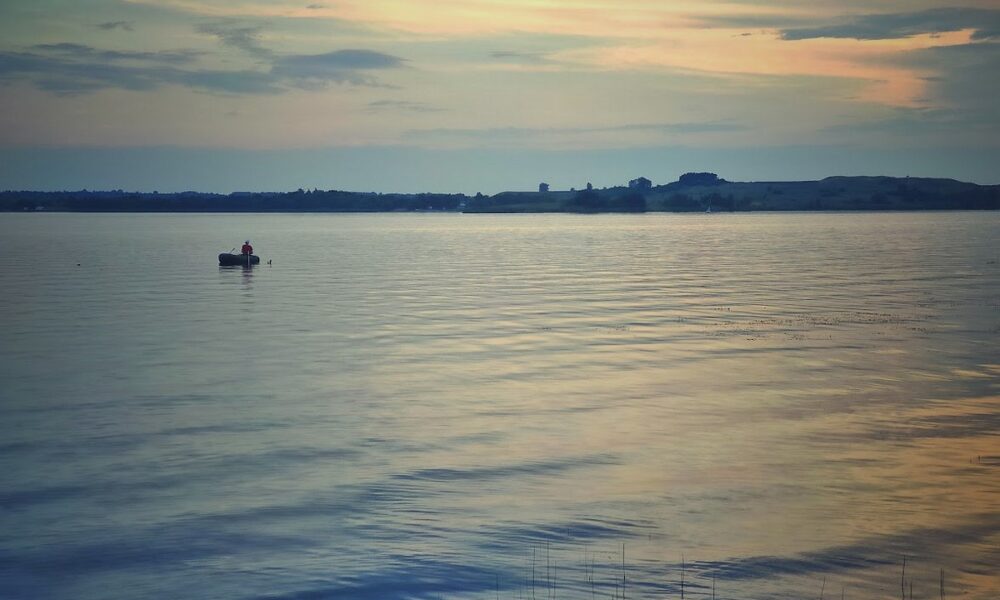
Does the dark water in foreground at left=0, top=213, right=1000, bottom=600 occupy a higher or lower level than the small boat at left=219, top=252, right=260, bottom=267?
lower

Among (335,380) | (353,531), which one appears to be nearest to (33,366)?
(335,380)

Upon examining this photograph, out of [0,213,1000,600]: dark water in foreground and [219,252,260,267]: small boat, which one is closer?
[0,213,1000,600]: dark water in foreground

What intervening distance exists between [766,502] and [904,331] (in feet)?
91.3

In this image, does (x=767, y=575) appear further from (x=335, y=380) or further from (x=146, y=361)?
(x=146, y=361)

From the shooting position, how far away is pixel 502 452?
984 inches

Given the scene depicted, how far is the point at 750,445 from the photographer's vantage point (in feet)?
82.5

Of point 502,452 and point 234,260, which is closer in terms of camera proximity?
point 502,452

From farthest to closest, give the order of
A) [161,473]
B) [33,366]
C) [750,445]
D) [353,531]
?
[33,366] → [750,445] → [161,473] → [353,531]

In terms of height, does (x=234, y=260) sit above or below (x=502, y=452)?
above

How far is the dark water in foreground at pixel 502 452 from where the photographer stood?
56.1 ft

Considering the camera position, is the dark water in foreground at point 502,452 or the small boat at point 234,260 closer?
the dark water in foreground at point 502,452

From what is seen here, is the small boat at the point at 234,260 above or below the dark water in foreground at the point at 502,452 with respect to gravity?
above

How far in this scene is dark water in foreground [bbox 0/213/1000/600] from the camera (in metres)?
17.1

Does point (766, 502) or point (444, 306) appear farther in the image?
point (444, 306)
